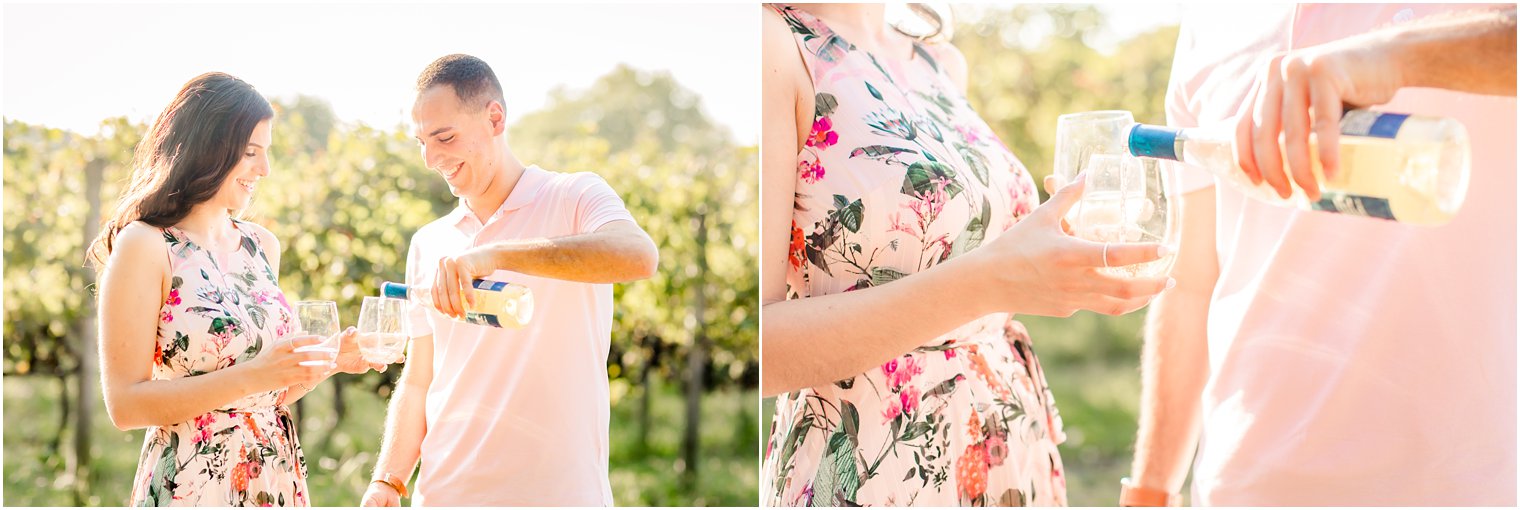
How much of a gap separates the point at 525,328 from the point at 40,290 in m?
2.29

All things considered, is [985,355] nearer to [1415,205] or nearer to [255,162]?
[1415,205]

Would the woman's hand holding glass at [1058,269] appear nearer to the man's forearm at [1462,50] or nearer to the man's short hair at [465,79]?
the man's forearm at [1462,50]

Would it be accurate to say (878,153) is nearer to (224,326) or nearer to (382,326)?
(382,326)

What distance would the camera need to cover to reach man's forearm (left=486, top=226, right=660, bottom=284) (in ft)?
6.86

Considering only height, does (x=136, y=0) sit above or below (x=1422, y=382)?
above

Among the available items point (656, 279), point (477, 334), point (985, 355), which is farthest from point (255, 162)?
point (656, 279)

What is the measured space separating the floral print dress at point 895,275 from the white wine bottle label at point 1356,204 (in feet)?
2.15

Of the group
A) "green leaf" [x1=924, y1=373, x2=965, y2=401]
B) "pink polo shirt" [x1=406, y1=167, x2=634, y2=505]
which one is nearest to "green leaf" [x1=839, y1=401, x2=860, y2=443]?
"green leaf" [x1=924, y1=373, x2=965, y2=401]

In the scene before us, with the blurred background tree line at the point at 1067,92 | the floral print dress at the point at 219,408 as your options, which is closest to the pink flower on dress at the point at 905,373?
the floral print dress at the point at 219,408

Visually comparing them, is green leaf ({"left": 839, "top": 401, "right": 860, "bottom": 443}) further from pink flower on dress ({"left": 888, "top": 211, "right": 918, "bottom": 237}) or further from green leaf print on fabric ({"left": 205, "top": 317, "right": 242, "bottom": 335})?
green leaf print on fabric ({"left": 205, "top": 317, "right": 242, "bottom": 335})

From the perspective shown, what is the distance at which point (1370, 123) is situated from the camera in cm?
119

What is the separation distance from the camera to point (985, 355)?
A: 196 centimetres

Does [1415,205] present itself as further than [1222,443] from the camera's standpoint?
No

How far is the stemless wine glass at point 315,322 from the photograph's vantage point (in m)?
2.12
